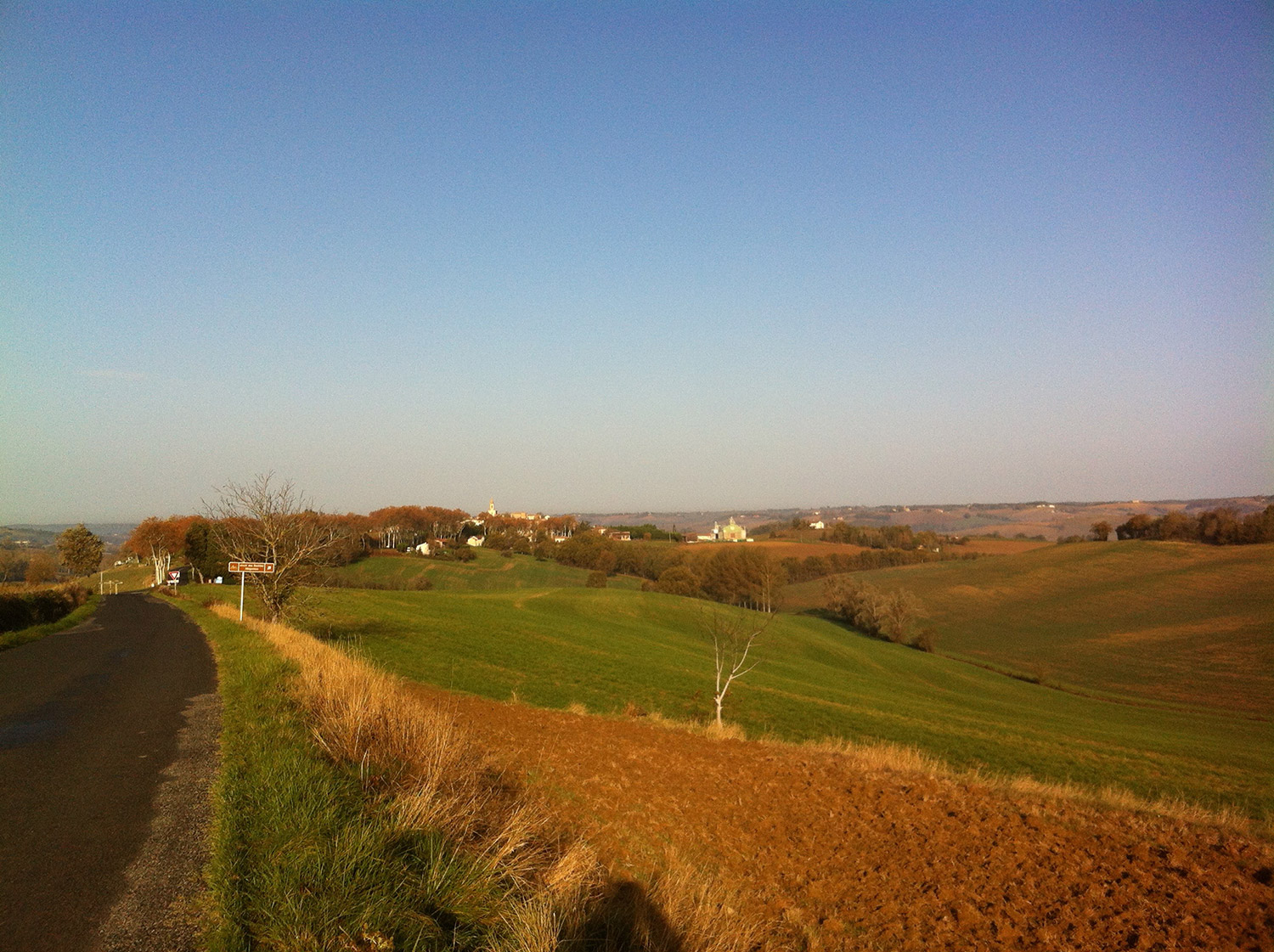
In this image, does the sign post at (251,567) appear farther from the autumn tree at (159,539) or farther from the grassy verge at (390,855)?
the autumn tree at (159,539)

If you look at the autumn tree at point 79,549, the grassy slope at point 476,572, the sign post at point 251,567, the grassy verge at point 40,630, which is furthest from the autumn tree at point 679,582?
the sign post at point 251,567

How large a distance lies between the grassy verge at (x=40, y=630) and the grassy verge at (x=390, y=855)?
20.0m

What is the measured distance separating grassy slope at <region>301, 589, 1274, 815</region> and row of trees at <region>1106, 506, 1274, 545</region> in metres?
68.2

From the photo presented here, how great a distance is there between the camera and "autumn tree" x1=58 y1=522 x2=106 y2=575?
81.9 m

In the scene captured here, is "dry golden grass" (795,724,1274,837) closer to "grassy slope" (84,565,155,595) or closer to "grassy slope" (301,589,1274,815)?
"grassy slope" (301,589,1274,815)

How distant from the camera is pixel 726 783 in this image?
12.5m

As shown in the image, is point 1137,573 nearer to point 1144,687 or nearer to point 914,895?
point 1144,687

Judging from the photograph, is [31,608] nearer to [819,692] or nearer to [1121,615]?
[819,692]

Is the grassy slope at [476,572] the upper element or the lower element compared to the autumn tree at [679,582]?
upper

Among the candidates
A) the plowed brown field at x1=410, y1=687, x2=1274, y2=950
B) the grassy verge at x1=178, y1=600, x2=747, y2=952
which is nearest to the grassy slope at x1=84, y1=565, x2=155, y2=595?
the grassy verge at x1=178, y1=600, x2=747, y2=952

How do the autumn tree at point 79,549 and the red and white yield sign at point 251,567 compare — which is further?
the autumn tree at point 79,549

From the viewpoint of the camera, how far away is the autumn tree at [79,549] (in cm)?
8194

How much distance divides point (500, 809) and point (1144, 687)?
6796 cm

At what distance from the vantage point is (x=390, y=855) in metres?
5.76
